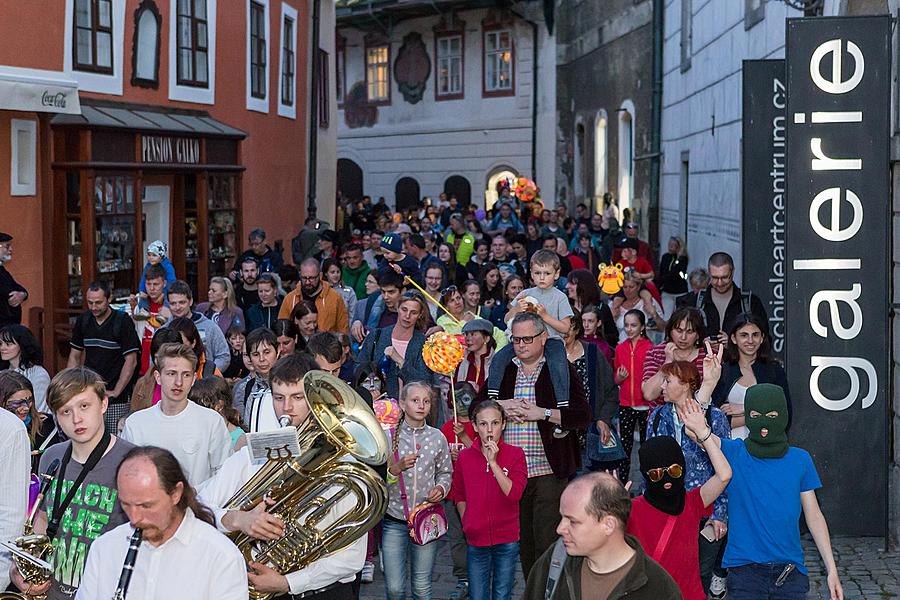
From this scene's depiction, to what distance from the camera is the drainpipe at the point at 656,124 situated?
25.5m

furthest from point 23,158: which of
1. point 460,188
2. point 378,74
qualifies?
point 378,74

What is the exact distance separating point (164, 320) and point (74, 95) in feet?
14.6

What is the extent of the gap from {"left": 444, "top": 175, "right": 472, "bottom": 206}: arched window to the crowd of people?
25.7m

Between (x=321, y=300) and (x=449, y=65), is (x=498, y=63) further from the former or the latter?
(x=321, y=300)

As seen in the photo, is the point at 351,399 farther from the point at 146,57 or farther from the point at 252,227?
the point at 252,227

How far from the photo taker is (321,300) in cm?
1200

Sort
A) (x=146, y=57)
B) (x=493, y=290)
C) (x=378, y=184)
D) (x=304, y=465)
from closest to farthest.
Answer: (x=304, y=465), (x=493, y=290), (x=146, y=57), (x=378, y=184)

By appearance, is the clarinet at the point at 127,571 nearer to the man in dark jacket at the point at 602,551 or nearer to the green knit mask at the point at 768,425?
the man in dark jacket at the point at 602,551

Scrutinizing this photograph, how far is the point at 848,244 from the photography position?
945 cm

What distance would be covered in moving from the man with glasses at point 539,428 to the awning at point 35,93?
817cm

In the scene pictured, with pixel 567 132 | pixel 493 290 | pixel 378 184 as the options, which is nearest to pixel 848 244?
pixel 493 290

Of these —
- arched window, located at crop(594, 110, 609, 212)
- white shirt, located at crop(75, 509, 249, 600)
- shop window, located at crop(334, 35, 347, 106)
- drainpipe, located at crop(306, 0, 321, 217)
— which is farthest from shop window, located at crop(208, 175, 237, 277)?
shop window, located at crop(334, 35, 347, 106)

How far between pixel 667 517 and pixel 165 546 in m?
2.25

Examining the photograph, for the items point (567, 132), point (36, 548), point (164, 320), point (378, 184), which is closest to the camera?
point (36, 548)
